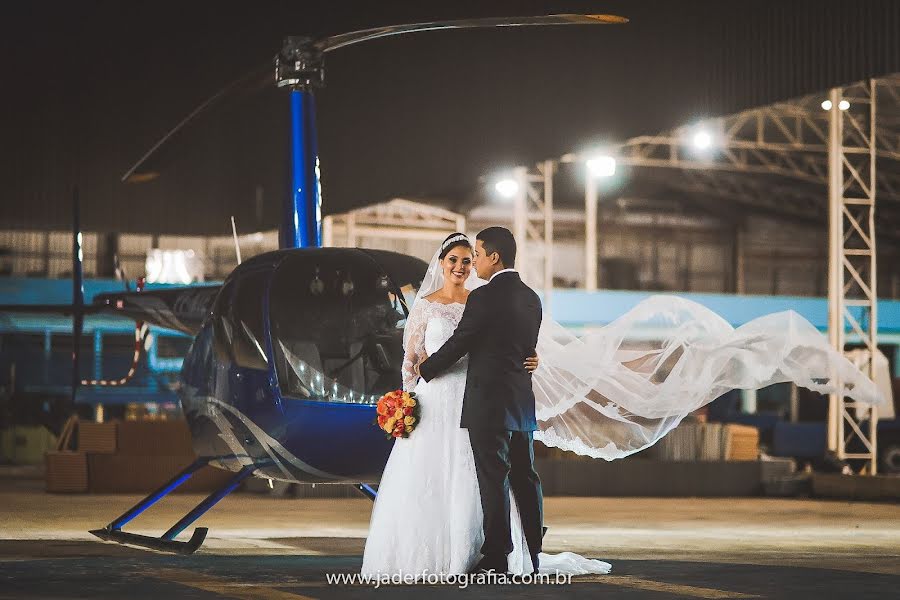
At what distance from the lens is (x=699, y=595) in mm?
5770

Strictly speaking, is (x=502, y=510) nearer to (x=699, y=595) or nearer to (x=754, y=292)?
(x=699, y=595)

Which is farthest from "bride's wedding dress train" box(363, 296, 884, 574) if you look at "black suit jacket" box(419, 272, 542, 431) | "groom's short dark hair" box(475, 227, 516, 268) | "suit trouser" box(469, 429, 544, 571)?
"groom's short dark hair" box(475, 227, 516, 268)

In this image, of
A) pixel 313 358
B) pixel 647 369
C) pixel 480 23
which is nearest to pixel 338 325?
pixel 313 358

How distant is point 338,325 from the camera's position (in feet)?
26.1

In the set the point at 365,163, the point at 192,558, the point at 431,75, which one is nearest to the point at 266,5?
the point at 431,75

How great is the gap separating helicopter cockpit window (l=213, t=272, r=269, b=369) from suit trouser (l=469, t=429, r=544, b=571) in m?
2.18

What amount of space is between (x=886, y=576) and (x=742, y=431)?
398 inches

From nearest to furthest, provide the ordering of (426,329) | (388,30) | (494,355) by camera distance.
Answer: (494,355), (426,329), (388,30)

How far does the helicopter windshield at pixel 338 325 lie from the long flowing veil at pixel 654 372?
3.16ft

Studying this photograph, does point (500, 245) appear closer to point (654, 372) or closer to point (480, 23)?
point (654, 372)

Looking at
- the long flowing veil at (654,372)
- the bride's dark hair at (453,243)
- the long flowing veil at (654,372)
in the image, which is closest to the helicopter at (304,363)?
the long flowing veil at (654,372)

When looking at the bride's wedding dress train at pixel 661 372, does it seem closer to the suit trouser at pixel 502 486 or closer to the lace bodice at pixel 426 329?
the suit trouser at pixel 502 486

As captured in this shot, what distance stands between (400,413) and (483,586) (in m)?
0.92

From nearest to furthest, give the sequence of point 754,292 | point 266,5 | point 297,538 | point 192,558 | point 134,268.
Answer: point 192,558, point 297,538, point 266,5, point 134,268, point 754,292
